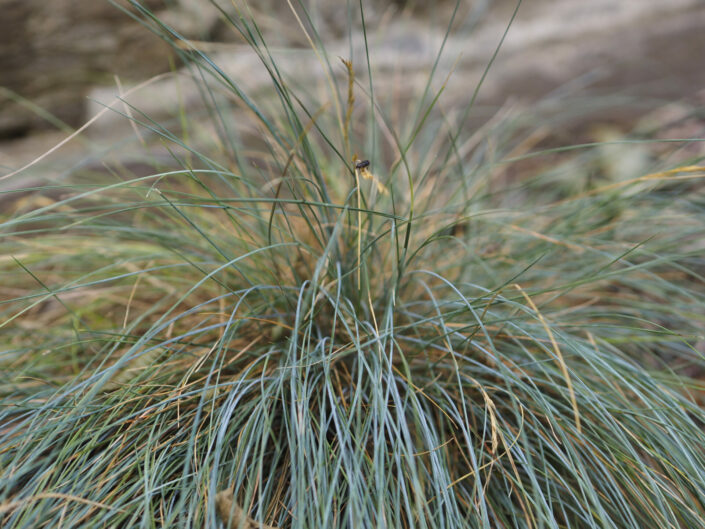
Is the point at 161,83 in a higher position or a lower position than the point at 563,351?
higher

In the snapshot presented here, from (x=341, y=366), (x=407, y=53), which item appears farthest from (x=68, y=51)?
Result: (x=341, y=366)

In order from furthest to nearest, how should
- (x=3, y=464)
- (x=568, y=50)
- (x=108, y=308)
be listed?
(x=568, y=50), (x=108, y=308), (x=3, y=464)

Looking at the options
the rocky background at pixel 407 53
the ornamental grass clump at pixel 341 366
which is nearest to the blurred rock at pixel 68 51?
the rocky background at pixel 407 53

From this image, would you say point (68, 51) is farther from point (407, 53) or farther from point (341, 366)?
point (341, 366)

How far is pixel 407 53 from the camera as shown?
189 cm

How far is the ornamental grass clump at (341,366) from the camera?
70cm

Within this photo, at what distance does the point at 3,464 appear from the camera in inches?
29.8

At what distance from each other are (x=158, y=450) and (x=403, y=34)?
1695mm

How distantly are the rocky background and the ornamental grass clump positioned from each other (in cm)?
62

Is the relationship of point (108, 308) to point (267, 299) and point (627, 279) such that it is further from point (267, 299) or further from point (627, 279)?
point (627, 279)

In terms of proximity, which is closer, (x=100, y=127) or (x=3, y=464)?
(x=3, y=464)

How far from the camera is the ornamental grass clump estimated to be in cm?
70

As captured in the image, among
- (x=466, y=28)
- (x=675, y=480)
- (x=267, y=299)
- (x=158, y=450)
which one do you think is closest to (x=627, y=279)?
(x=675, y=480)

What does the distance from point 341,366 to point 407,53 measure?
55.6 inches
